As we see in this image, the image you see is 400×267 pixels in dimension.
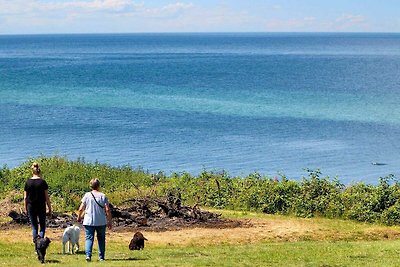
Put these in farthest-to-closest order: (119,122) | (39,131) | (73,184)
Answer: (119,122) → (39,131) → (73,184)

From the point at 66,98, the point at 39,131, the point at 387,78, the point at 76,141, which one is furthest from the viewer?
the point at 387,78

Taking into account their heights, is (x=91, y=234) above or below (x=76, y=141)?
above

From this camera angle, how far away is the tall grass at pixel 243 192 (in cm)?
2709

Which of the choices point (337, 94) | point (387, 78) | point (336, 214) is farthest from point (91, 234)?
point (387, 78)

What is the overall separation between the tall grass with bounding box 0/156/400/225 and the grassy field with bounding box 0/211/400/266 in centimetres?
142

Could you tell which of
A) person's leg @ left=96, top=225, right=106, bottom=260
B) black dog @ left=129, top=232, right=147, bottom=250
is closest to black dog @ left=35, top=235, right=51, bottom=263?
person's leg @ left=96, top=225, right=106, bottom=260

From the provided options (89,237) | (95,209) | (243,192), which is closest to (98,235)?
(89,237)

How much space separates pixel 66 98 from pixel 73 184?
199 ft

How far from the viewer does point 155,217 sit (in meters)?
24.8

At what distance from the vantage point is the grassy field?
16969 mm

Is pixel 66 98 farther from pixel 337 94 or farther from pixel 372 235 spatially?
pixel 372 235

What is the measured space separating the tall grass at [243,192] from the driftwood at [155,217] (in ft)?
9.10

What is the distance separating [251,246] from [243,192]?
912cm

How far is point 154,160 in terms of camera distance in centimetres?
4875
